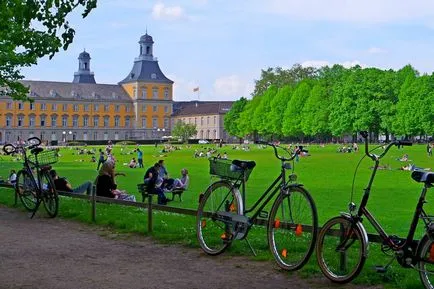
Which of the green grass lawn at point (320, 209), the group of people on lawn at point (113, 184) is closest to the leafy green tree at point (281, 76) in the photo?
the green grass lawn at point (320, 209)

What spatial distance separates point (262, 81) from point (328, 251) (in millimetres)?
119461

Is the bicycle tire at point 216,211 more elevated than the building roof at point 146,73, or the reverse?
the building roof at point 146,73

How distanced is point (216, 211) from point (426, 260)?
3076 mm

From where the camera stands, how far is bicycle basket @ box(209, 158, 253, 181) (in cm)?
785

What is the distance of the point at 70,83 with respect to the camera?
14875 centimetres

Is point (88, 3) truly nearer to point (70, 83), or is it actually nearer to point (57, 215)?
point (57, 215)

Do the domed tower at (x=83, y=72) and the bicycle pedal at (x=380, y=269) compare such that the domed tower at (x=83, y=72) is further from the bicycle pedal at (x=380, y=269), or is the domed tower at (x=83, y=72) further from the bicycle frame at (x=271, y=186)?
the bicycle pedal at (x=380, y=269)

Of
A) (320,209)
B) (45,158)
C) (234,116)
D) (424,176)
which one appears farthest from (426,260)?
(234,116)

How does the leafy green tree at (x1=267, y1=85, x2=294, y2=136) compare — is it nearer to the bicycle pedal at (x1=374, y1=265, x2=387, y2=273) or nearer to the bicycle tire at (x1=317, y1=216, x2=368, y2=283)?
the bicycle tire at (x1=317, y1=216, x2=368, y2=283)

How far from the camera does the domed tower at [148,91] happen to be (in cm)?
15225

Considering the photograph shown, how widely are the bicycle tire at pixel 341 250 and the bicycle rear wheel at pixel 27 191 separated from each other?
6.72 m

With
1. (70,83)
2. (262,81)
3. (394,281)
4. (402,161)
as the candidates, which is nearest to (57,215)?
(394,281)

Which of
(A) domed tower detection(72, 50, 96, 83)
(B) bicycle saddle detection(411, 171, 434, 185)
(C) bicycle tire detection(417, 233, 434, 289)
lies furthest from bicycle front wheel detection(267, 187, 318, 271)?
(A) domed tower detection(72, 50, 96, 83)

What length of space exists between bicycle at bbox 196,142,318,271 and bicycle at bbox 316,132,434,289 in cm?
20
